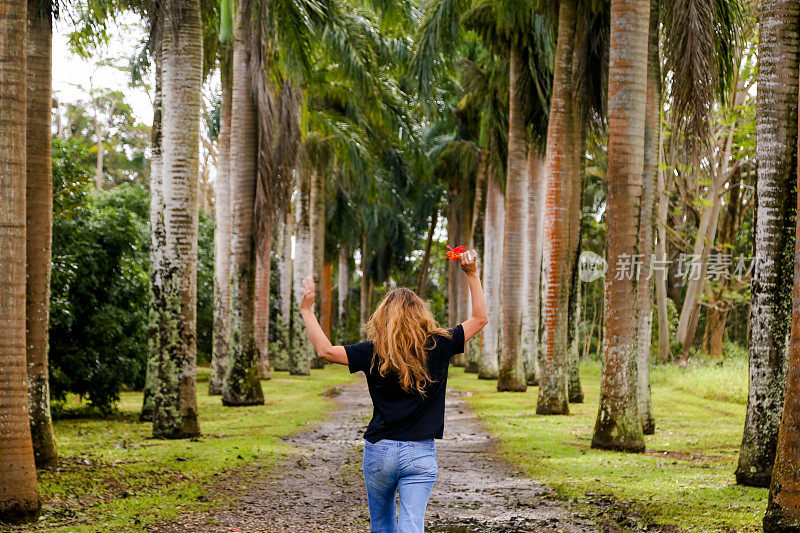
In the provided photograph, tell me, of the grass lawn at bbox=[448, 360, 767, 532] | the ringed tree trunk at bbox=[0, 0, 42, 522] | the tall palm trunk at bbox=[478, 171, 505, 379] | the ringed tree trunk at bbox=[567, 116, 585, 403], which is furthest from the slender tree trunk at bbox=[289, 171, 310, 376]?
the ringed tree trunk at bbox=[0, 0, 42, 522]

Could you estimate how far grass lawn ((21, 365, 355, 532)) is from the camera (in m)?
7.65

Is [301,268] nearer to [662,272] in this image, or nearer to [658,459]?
[662,272]

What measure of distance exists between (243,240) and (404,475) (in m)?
13.8

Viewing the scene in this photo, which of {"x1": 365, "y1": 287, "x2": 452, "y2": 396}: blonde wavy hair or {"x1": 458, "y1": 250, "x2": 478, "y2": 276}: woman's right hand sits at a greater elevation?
{"x1": 458, "y1": 250, "x2": 478, "y2": 276}: woman's right hand

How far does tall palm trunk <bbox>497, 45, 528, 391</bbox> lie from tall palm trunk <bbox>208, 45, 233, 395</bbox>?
22.8 ft

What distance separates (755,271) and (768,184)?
885 millimetres

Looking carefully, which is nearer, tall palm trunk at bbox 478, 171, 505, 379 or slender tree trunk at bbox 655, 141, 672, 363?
tall palm trunk at bbox 478, 171, 505, 379

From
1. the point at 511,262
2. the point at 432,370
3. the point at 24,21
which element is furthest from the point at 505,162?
the point at 432,370

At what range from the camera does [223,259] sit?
2003cm

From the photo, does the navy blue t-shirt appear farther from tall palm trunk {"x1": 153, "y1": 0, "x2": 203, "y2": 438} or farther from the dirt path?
tall palm trunk {"x1": 153, "y1": 0, "x2": 203, "y2": 438}

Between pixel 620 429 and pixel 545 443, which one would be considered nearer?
pixel 620 429

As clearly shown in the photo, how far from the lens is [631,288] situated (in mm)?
11352

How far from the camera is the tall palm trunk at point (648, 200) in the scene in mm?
12977

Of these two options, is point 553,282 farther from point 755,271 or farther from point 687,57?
point 755,271
